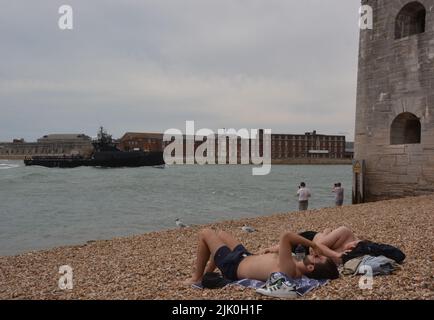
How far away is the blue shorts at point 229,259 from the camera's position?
5.05 meters

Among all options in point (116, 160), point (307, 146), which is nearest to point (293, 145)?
point (307, 146)

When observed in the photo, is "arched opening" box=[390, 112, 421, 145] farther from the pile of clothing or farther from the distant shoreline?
the distant shoreline

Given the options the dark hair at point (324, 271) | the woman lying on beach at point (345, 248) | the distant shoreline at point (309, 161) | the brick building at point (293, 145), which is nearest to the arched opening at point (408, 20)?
the woman lying on beach at point (345, 248)

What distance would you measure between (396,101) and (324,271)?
40.7 feet

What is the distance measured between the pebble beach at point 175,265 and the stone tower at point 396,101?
102 inches

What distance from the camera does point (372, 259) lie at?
16.9 feet

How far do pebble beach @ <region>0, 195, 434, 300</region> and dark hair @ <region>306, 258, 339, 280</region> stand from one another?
0.30ft

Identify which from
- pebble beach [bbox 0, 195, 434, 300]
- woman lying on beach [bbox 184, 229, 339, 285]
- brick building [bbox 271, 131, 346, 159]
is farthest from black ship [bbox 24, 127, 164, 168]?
woman lying on beach [bbox 184, 229, 339, 285]

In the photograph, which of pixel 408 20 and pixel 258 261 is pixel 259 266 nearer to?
pixel 258 261

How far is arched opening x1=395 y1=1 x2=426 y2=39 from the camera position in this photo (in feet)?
53.0

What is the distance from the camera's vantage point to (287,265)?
4645mm
